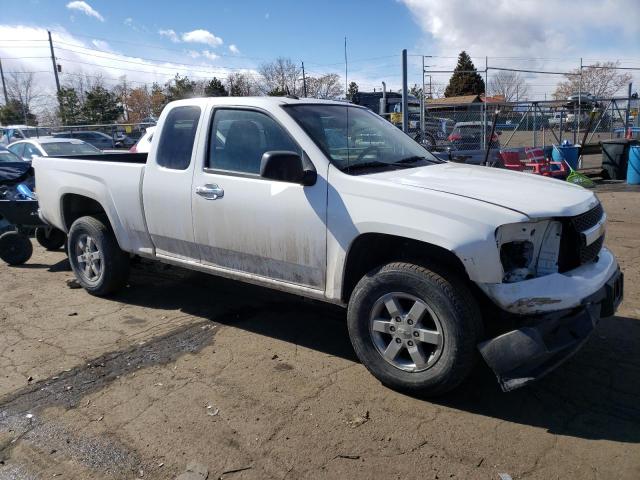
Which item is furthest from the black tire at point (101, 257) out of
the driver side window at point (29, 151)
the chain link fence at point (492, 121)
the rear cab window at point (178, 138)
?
the chain link fence at point (492, 121)

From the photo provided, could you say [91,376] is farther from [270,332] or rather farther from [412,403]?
[412,403]

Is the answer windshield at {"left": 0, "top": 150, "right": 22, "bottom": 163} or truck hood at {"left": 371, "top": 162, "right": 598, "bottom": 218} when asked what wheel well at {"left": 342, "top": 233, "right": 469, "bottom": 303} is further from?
windshield at {"left": 0, "top": 150, "right": 22, "bottom": 163}

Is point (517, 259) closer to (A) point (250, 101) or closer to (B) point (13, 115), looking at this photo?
(A) point (250, 101)

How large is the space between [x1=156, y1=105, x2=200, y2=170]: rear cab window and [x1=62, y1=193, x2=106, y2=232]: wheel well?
149cm

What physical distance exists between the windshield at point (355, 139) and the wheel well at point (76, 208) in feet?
9.35

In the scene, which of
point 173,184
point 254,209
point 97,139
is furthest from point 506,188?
point 97,139

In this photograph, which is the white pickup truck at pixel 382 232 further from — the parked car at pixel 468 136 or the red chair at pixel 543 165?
the parked car at pixel 468 136

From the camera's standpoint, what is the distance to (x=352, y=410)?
135 inches

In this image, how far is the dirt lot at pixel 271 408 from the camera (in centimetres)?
290

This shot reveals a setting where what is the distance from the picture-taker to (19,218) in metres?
7.11

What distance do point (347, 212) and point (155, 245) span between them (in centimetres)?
219

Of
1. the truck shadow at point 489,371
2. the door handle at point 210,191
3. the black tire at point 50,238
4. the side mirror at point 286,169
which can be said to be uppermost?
the side mirror at point 286,169

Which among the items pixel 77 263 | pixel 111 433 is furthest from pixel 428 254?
pixel 77 263

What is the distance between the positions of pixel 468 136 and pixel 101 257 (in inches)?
530
